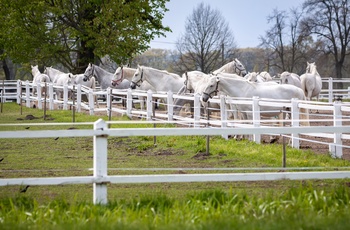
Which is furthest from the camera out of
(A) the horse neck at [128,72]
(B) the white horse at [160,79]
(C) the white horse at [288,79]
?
(A) the horse neck at [128,72]

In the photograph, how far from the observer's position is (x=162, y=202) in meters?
7.76

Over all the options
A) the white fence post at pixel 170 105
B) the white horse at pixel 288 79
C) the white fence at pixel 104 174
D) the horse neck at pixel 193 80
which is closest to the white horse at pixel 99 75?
the white horse at pixel 288 79

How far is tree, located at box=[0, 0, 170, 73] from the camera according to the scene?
39.2 meters

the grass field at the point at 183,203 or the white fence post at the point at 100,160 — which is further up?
the white fence post at the point at 100,160

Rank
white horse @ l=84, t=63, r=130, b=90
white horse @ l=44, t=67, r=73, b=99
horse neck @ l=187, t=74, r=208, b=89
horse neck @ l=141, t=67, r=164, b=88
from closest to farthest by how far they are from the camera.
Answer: horse neck @ l=187, t=74, r=208, b=89
horse neck @ l=141, t=67, r=164, b=88
white horse @ l=84, t=63, r=130, b=90
white horse @ l=44, t=67, r=73, b=99

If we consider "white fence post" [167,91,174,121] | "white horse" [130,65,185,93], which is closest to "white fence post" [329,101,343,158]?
"white fence post" [167,91,174,121]

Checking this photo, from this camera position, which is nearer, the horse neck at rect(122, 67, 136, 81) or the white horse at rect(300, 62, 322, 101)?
the horse neck at rect(122, 67, 136, 81)

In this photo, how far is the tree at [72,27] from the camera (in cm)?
3925

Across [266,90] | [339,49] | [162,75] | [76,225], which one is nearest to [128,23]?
[162,75]

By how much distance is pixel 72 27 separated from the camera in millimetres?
40719

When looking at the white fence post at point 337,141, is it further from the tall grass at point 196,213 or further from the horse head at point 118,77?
the horse head at point 118,77

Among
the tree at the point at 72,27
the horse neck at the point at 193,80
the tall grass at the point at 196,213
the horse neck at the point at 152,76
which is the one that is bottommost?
the tall grass at the point at 196,213

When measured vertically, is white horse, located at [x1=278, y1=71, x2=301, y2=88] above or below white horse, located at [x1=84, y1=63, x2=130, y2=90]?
below

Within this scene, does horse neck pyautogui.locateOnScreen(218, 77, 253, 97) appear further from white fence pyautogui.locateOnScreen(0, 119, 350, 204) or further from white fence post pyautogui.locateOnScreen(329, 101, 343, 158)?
white fence pyautogui.locateOnScreen(0, 119, 350, 204)
